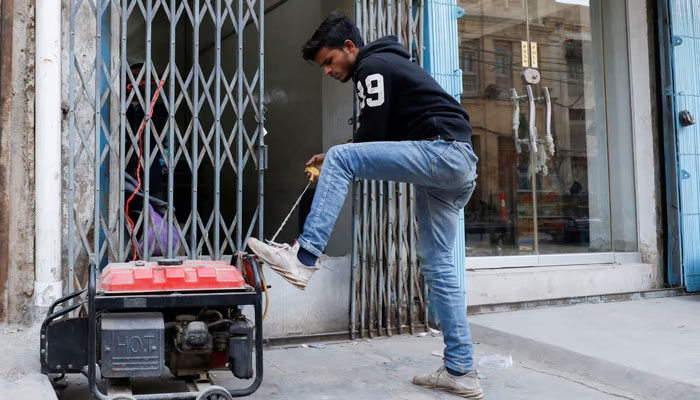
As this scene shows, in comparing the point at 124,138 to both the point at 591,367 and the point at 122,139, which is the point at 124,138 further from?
the point at 591,367

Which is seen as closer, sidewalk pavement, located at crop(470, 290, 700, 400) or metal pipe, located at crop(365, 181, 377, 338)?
sidewalk pavement, located at crop(470, 290, 700, 400)

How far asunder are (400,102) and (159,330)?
5.18 feet

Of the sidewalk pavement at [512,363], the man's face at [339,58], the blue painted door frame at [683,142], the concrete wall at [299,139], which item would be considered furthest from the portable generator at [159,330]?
the blue painted door frame at [683,142]

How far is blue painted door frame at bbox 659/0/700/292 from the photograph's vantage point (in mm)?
5957

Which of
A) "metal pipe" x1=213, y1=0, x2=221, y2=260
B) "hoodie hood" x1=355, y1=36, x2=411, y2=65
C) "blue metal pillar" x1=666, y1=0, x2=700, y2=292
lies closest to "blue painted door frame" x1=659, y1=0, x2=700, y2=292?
"blue metal pillar" x1=666, y1=0, x2=700, y2=292

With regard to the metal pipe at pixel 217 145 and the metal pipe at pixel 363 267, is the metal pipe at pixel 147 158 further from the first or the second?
the metal pipe at pixel 363 267

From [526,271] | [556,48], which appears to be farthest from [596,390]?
[556,48]

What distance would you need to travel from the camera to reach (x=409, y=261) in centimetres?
471

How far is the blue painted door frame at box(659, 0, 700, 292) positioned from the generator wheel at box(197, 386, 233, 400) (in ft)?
15.8

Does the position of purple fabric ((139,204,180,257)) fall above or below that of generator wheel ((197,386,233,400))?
above

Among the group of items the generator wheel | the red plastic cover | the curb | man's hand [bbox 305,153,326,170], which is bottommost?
the curb

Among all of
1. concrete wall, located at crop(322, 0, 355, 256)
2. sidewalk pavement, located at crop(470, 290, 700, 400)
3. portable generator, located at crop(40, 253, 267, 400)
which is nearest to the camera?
portable generator, located at crop(40, 253, 267, 400)

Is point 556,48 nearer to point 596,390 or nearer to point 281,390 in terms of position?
point 596,390

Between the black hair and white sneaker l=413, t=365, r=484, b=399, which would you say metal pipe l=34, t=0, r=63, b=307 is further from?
white sneaker l=413, t=365, r=484, b=399
